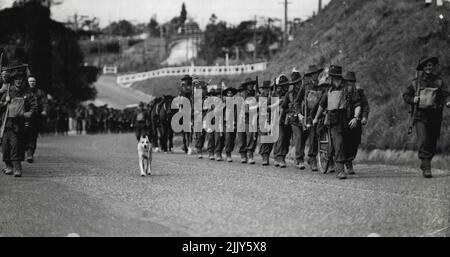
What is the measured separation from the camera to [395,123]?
998 inches

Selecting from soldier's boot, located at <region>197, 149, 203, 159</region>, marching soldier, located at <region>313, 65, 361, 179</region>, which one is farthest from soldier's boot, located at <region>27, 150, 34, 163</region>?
marching soldier, located at <region>313, 65, 361, 179</region>

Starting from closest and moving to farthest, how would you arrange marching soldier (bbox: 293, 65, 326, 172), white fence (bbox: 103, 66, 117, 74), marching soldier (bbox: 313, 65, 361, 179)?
marching soldier (bbox: 313, 65, 361, 179) < marching soldier (bbox: 293, 65, 326, 172) < white fence (bbox: 103, 66, 117, 74)

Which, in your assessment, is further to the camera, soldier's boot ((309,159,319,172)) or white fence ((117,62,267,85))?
white fence ((117,62,267,85))

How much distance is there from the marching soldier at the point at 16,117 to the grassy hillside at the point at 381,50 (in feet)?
33.1

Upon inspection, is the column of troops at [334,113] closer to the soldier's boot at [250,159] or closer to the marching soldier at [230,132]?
the soldier's boot at [250,159]

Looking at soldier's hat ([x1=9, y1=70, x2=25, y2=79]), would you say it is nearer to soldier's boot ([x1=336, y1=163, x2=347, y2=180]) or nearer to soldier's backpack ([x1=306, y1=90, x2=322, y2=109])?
soldier's backpack ([x1=306, y1=90, x2=322, y2=109])

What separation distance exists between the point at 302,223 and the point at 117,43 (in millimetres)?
170221

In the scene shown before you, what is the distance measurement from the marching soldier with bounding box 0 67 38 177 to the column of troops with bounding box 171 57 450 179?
599cm

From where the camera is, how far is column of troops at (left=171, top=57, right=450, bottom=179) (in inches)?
673

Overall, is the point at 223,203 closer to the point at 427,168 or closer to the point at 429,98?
the point at 427,168

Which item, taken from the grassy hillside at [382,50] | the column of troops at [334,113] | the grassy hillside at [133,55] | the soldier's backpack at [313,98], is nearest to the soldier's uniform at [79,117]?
the grassy hillside at [382,50]

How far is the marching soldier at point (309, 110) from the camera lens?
64.2 feet
